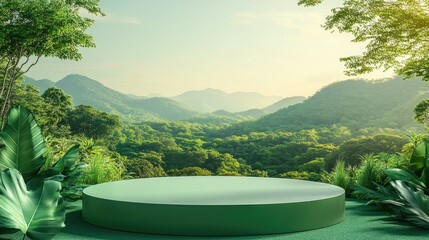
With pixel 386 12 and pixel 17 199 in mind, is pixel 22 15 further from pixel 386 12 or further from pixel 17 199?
pixel 17 199

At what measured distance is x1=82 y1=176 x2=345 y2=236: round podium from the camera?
5.58 meters

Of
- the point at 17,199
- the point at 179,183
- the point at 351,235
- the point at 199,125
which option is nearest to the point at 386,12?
the point at 179,183

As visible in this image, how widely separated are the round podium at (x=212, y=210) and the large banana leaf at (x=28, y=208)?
1.57 m

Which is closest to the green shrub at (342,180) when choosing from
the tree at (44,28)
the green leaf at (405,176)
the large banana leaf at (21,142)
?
the green leaf at (405,176)

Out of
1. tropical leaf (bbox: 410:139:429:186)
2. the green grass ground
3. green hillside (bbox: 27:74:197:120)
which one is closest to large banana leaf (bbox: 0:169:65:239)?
the green grass ground

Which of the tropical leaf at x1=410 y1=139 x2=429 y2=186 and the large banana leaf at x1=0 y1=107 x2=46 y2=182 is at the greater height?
the large banana leaf at x1=0 y1=107 x2=46 y2=182

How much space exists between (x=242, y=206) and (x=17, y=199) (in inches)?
97.1

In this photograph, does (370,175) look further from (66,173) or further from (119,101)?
(119,101)

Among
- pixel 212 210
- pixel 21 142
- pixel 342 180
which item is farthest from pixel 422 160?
pixel 21 142

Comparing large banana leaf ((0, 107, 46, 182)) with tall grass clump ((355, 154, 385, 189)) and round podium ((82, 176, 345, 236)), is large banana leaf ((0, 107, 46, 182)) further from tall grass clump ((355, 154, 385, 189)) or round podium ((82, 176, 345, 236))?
tall grass clump ((355, 154, 385, 189))

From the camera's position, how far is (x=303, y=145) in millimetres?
39469

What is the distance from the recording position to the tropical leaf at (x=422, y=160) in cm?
728

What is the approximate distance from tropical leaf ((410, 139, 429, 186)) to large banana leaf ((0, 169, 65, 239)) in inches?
211

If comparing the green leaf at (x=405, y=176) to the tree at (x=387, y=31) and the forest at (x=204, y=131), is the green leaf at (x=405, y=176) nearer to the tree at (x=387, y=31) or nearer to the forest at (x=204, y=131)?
the forest at (x=204, y=131)
